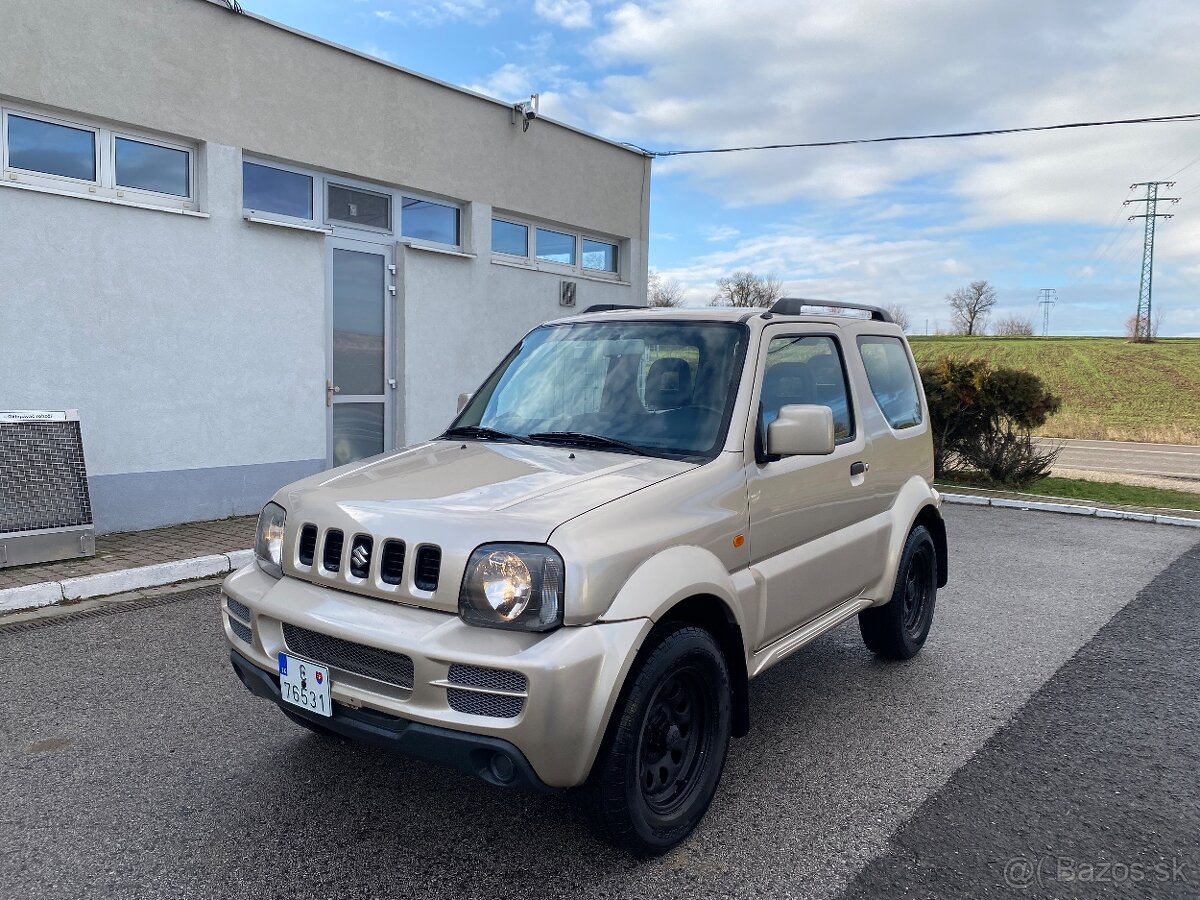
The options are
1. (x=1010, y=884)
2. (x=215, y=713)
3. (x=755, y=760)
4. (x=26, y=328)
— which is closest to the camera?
(x=1010, y=884)

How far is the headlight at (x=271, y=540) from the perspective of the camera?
3.12m

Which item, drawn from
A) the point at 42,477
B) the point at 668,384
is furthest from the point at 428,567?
the point at 42,477

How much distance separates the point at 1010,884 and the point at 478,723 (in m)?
1.80

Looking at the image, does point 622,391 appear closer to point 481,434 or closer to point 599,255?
point 481,434

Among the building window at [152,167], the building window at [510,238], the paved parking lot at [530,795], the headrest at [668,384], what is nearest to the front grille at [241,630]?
the paved parking lot at [530,795]

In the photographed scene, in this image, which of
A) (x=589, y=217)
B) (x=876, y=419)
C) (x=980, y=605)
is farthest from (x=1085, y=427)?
(x=876, y=419)

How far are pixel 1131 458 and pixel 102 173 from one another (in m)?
23.8

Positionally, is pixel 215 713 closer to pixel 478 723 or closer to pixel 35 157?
pixel 478 723

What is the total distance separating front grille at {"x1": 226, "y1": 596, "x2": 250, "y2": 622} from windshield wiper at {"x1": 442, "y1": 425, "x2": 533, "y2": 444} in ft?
4.03

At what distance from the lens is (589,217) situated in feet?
39.9

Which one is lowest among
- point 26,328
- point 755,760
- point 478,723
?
point 755,760

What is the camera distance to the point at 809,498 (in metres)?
3.75

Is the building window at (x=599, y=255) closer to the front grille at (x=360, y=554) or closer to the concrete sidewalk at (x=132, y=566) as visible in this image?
the concrete sidewalk at (x=132, y=566)

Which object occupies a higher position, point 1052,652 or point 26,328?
point 26,328
